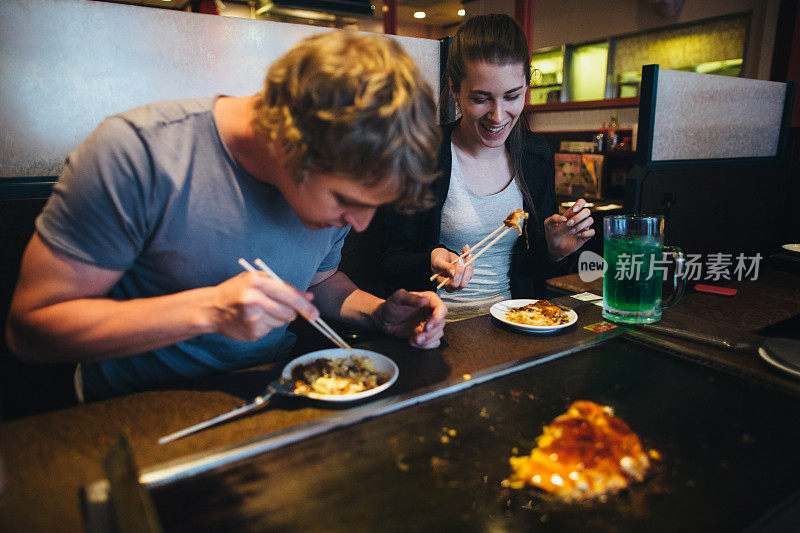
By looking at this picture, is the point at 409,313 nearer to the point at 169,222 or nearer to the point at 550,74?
the point at 169,222

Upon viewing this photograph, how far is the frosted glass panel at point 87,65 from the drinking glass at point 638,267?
1567 mm

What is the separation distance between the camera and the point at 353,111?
0.89 meters

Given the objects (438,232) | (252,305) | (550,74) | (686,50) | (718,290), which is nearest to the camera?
(252,305)

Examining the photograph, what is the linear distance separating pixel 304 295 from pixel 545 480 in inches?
23.3

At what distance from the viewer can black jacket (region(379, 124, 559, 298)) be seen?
210cm

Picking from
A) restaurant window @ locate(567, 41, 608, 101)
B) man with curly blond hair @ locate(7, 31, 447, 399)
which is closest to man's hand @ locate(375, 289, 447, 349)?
man with curly blond hair @ locate(7, 31, 447, 399)

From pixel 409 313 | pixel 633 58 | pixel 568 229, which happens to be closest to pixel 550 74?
pixel 633 58

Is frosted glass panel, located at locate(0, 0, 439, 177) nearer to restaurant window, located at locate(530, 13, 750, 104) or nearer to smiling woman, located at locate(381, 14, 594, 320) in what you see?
smiling woman, located at locate(381, 14, 594, 320)

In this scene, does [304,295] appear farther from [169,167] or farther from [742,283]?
[742,283]

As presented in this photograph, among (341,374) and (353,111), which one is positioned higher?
(353,111)

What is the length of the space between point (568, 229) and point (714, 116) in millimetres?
1543

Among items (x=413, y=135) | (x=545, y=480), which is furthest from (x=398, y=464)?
(x=413, y=135)

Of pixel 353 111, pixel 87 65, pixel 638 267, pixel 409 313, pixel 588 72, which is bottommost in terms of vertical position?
pixel 409 313

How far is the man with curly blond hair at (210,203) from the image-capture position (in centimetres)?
93
